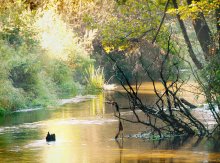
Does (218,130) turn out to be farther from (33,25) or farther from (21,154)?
(33,25)

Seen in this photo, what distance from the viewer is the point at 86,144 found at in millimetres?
21422

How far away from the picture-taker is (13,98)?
107 ft

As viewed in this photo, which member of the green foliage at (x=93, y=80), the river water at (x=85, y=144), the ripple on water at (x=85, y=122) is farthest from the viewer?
the green foliage at (x=93, y=80)

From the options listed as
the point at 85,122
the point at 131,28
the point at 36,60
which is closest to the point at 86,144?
the point at 85,122

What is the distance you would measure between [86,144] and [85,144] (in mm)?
32

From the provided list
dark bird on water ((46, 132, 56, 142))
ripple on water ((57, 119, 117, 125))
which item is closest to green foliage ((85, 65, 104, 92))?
ripple on water ((57, 119, 117, 125))

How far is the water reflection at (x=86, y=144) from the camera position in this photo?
1861 centimetres

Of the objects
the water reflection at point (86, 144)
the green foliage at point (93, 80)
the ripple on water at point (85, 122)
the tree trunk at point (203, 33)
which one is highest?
the tree trunk at point (203, 33)

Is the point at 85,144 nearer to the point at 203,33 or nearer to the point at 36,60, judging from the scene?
the point at 203,33

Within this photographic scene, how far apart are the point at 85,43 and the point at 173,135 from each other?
89.6 feet

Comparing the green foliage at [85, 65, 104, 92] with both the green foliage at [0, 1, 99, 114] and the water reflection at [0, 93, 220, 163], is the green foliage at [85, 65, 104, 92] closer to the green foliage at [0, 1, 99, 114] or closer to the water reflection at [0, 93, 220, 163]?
the green foliage at [0, 1, 99, 114]

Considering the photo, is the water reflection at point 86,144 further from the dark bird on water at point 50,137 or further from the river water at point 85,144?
the dark bird on water at point 50,137

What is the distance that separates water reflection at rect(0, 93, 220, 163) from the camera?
18.6 m

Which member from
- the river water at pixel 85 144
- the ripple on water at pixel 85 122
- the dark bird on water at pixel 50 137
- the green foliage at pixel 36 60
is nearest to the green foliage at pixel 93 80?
the green foliage at pixel 36 60
